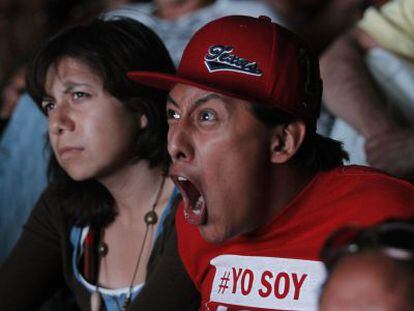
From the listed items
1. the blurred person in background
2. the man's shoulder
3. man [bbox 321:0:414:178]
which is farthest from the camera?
A: man [bbox 321:0:414:178]

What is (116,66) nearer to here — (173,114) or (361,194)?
(173,114)

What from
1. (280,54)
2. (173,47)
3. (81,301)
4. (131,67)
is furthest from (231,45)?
(173,47)

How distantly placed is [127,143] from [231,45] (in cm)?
50

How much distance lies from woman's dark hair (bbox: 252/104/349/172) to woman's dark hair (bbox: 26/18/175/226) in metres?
0.45

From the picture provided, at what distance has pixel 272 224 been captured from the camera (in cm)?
131

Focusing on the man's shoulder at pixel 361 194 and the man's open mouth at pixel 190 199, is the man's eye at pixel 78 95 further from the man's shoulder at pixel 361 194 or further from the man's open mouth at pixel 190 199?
the man's shoulder at pixel 361 194

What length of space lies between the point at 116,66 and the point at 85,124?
131mm

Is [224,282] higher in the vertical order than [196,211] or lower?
lower

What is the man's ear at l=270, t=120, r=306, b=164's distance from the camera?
4.18 ft

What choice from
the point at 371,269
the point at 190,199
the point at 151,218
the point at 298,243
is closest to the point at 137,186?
the point at 151,218

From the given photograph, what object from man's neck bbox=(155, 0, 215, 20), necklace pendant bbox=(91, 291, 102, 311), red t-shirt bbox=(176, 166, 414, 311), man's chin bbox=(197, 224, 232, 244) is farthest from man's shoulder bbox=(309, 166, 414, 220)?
man's neck bbox=(155, 0, 215, 20)

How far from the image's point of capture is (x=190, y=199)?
1321 millimetres

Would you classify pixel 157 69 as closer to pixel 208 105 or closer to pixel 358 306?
pixel 208 105

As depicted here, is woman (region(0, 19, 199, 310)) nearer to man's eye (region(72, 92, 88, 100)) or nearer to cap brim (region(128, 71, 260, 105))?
man's eye (region(72, 92, 88, 100))
